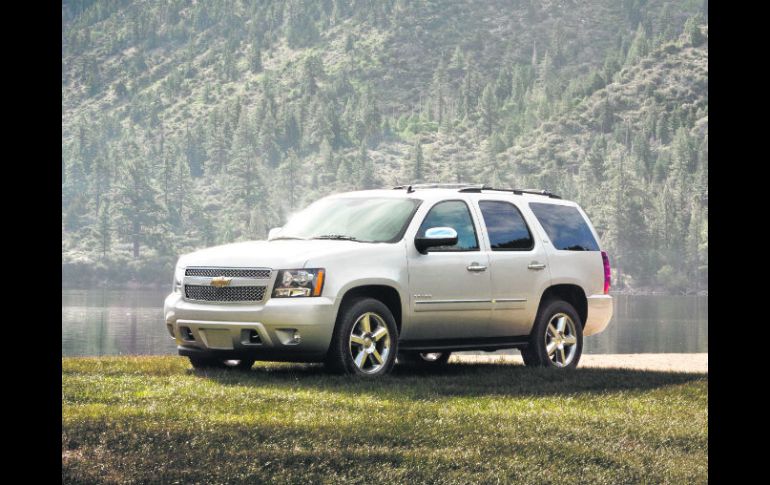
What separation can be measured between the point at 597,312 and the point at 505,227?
1815 mm

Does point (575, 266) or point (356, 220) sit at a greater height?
point (356, 220)

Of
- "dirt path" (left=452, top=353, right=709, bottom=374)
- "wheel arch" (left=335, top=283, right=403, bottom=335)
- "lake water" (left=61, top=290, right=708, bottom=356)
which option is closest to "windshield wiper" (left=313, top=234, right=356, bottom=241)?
"wheel arch" (left=335, top=283, right=403, bottom=335)

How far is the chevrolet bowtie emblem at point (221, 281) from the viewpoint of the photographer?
12.1 meters

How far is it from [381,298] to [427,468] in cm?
546

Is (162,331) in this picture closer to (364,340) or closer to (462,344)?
(462,344)

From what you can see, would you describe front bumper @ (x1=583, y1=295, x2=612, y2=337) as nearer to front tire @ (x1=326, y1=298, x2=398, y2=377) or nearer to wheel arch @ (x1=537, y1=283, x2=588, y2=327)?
wheel arch @ (x1=537, y1=283, x2=588, y2=327)

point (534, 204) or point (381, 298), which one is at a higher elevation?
point (534, 204)

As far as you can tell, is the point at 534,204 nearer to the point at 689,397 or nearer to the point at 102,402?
the point at 689,397

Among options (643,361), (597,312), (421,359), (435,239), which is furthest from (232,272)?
(643,361)

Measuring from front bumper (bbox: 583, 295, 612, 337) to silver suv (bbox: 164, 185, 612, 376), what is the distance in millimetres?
16

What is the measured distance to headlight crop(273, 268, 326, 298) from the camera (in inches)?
466

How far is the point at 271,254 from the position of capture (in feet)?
39.7
